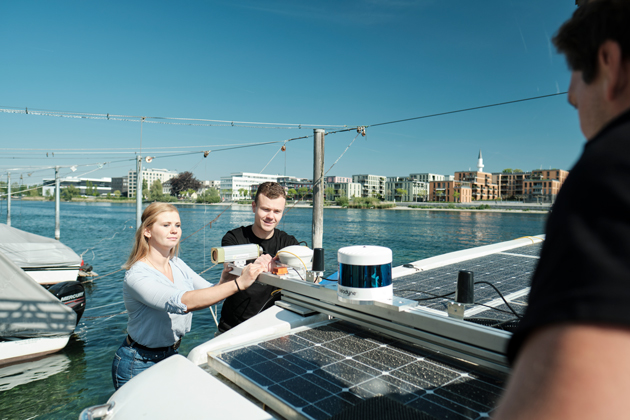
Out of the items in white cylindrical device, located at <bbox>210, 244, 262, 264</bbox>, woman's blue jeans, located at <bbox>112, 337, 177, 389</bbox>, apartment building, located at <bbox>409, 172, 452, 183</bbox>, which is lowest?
woman's blue jeans, located at <bbox>112, 337, 177, 389</bbox>

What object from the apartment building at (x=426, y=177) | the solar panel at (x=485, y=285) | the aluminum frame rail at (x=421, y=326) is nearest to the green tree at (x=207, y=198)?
the solar panel at (x=485, y=285)

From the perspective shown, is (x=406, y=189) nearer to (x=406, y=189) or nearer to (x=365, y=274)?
(x=406, y=189)

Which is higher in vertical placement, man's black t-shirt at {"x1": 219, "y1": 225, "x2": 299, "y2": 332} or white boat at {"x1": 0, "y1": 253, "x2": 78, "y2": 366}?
man's black t-shirt at {"x1": 219, "y1": 225, "x2": 299, "y2": 332}

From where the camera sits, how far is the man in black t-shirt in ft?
12.7

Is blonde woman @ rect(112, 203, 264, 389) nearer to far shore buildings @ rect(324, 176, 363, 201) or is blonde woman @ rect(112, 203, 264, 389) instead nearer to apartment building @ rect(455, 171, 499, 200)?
far shore buildings @ rect(324, 176, 363, 201)

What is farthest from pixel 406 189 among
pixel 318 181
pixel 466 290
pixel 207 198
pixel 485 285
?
pixel 466 290

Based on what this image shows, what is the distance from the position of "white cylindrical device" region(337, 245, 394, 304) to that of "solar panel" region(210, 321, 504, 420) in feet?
0.98

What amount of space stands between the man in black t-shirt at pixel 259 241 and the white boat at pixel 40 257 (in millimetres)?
10521

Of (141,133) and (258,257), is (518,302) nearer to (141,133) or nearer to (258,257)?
(258,257)

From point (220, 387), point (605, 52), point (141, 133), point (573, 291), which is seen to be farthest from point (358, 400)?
point (141, 133)

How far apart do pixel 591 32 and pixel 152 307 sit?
287 cm

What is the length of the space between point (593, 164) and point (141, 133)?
40.7 ft

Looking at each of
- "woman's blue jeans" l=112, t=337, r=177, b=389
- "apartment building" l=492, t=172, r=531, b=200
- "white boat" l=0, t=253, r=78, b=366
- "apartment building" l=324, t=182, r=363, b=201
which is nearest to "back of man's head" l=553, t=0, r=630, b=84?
"woman's blue jeans" l=112, t=337, r=177, b=389

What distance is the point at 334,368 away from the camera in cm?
198
